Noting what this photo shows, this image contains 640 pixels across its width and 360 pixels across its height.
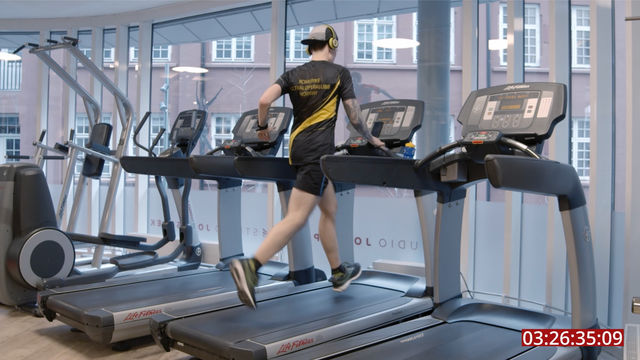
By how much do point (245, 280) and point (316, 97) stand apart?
1.10 metres

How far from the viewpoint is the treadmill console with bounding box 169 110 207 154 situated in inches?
176

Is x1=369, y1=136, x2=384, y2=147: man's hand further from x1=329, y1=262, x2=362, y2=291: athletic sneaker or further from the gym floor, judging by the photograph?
the gym floor

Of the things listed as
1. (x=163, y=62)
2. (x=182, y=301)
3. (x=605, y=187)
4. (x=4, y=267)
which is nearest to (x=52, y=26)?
(x=163, y=62)

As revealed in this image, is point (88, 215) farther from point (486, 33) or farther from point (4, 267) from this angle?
point (486, 33)

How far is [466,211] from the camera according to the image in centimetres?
406

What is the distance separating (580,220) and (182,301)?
222 cm

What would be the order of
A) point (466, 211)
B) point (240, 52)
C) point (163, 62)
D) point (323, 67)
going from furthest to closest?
point (163, 62) → point (240, 52) → point (466, 211) → point (323, 67)

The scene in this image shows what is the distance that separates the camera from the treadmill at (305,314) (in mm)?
2496

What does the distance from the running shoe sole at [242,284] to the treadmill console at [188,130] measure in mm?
2105

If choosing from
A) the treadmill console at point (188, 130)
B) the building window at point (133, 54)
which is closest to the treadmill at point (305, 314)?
the treadmill console at point (188, 130)

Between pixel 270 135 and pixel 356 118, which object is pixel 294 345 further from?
pixel 270 135

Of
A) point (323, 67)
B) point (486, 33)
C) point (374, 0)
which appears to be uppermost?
point (374, 0)

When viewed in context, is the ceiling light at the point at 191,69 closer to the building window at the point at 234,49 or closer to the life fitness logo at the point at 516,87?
the building window at the point at 234,49

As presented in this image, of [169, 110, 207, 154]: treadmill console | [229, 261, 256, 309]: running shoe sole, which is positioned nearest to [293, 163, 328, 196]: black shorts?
[229, 261, 256, 309]: running shoe sole
